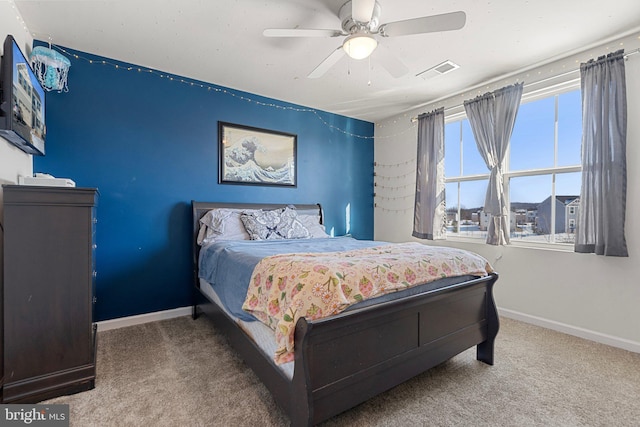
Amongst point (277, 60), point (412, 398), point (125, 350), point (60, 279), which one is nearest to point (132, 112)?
point (277, 60)

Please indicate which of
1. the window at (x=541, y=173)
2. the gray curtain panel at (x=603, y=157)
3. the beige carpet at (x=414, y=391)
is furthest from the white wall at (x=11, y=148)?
the gray curtain panel at (x=603, y=157)

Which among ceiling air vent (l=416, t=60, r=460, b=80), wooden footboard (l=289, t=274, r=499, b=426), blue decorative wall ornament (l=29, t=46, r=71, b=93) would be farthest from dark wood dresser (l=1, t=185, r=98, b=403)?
ceiling air vent (l=416, t=60, r=460, b=80)

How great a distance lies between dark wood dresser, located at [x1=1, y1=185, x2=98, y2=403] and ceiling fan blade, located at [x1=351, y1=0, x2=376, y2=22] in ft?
6.48

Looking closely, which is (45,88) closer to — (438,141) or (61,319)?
(61,319)

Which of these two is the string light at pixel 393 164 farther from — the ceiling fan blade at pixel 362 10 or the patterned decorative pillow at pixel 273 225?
the ceiling fan blade at pixel 362 10

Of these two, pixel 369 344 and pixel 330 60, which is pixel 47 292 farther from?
pixel 330 60

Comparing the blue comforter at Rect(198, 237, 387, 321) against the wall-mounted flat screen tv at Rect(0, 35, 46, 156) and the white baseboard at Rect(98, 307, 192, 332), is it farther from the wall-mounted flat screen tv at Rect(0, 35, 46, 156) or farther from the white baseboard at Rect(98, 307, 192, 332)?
the wall-mounted flat screen tv at Rect(0, 35, 46, 156)

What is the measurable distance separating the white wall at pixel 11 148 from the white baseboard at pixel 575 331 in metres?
4.43

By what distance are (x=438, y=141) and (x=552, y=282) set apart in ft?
6.61

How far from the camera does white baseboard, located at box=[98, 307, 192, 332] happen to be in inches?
108

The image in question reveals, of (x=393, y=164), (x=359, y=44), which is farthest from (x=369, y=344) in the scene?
(x=393, y=164)

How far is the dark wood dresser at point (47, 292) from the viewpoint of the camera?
5.31ft

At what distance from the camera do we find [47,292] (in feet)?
5.58

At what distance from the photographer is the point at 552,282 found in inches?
110
